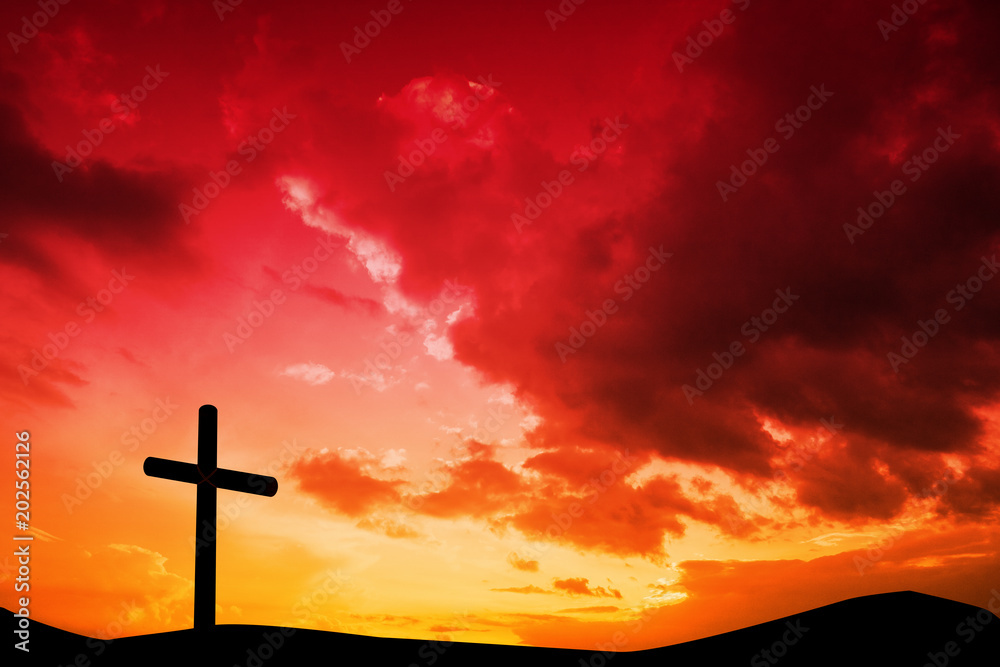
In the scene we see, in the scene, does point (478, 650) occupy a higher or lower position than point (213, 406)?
lower

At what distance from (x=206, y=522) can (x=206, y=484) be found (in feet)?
2.26

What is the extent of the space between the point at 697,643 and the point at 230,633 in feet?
27.0

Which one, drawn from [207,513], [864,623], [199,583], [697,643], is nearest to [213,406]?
[207,513]

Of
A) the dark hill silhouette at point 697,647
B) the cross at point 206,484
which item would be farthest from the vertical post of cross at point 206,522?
the dark hill silhouette at point 697,647

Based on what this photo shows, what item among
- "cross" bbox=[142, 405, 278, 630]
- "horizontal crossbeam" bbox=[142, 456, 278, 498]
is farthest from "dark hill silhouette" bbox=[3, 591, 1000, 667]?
"horizontal crossbeam" bbox=[142, 456, 278, 498]

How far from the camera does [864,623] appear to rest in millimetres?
12617

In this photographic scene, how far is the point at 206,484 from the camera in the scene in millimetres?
14391

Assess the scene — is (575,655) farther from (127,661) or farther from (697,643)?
(127,661)

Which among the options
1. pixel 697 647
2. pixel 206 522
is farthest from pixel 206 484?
pixel 697 647

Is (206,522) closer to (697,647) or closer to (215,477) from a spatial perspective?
(215,477)

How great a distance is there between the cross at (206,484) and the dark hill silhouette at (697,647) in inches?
24.3

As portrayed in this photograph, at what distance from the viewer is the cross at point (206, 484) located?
13.8 meters

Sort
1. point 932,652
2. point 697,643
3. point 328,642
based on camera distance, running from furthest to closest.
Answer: point 697,643 < point 328,642 < point 932,652

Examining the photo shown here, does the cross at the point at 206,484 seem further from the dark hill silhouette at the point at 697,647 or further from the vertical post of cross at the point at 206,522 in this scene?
the dark hill silhouette at the point at 697,647
